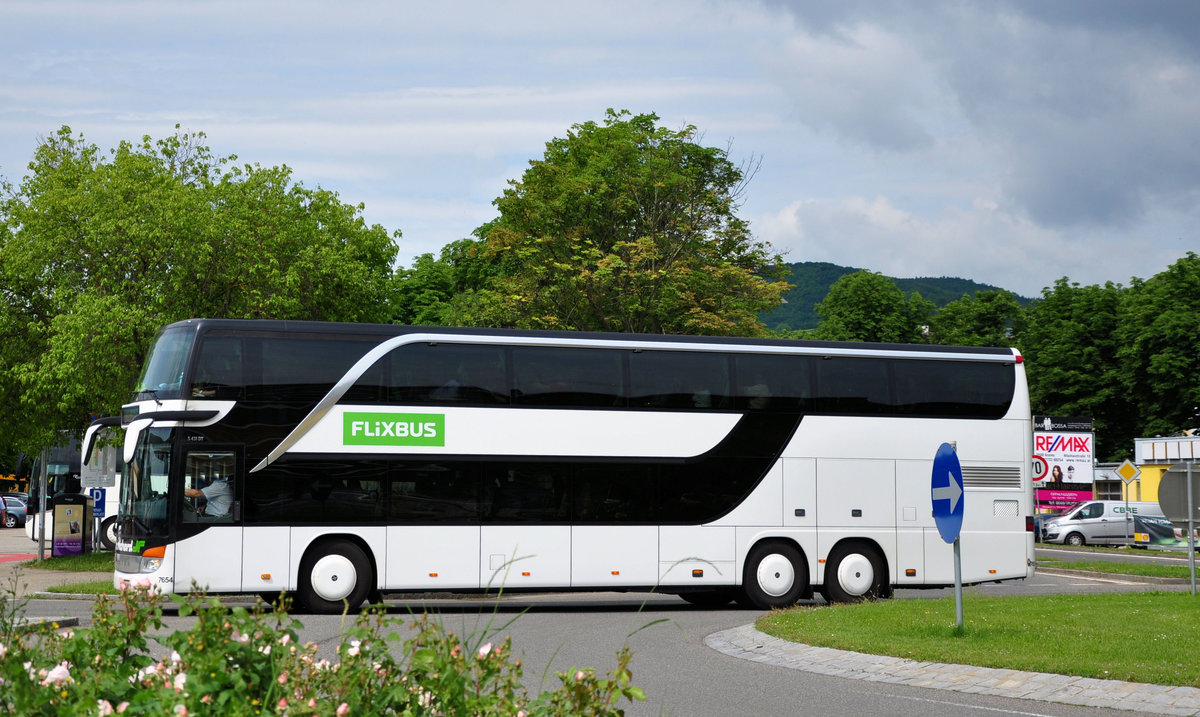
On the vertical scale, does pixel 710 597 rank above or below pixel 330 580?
below

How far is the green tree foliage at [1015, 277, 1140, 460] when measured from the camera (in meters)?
62.4

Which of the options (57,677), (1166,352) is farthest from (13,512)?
(57,677)

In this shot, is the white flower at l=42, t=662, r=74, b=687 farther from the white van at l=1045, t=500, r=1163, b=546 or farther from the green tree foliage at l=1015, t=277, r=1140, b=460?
the green tree foliage at l=1015, t=277, r=1140, b=460

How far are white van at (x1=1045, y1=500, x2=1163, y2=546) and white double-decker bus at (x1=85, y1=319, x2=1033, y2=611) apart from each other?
2918cm

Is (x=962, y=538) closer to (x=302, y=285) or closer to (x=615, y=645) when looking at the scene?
(x=615, y=645)

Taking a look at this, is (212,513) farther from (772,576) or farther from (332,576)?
(772,576)

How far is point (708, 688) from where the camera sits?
10.7 meters

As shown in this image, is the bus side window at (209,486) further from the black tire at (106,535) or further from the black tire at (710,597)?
the black tire at (106,535)

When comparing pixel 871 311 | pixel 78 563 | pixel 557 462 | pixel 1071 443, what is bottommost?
pixel 78 563

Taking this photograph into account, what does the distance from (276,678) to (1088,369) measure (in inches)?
2521

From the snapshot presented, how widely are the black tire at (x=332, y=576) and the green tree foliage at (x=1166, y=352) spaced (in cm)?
4990

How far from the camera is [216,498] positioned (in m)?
17.0

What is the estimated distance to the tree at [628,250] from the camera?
112 ft

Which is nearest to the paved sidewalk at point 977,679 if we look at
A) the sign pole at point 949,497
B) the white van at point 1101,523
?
the sign pole at point 949,497
